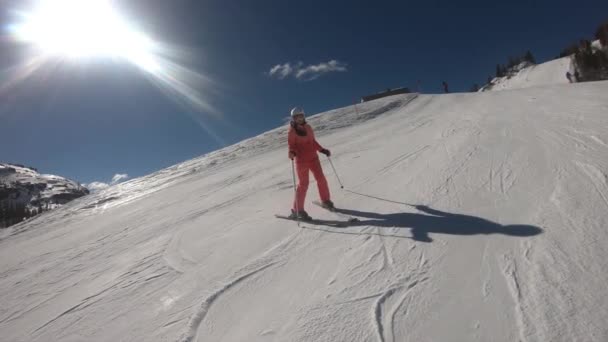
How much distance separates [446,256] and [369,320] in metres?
1.20

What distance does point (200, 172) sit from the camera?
44.7ft

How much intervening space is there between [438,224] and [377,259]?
1.11m

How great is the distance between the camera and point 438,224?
4.01m

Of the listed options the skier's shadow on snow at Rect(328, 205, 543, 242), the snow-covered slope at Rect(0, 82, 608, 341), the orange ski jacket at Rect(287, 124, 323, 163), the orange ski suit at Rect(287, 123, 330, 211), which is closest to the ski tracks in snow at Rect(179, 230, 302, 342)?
the snow-covered slope at Rect(0, 82, 608, 341)

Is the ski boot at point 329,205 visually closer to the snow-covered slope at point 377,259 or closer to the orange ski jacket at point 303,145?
the snow-covered slope at point 377,259

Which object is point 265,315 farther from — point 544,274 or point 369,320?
point 544,274

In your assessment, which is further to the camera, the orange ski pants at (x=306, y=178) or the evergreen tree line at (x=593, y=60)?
the evergreen tree line at (x=593, y=60)

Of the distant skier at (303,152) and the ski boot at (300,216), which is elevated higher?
the distant skier at (303,152)

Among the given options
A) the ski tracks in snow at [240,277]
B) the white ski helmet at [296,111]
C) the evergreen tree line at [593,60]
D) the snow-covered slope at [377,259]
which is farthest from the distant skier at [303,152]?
the evergreen tree line at [593,60]

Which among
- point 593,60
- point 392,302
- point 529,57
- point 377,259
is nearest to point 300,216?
point 377,259

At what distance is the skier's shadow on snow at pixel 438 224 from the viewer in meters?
3.48

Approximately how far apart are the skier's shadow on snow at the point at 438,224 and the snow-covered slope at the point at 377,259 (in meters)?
0.03

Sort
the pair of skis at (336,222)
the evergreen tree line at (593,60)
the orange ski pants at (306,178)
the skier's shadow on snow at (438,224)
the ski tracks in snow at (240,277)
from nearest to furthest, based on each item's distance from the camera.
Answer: the ski tracks in snow at (240,277), the skier's shadow on snow at (438,224), the pair of skis at (336,222), the orange ski pants at (306,178), the evergreen tree line at (593,60)

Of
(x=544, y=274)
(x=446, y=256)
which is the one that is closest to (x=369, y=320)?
(x=446, y=256)
